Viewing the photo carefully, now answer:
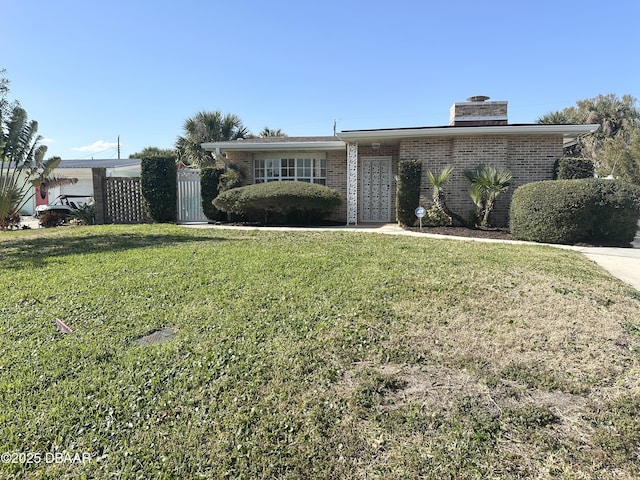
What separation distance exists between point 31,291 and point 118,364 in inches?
106

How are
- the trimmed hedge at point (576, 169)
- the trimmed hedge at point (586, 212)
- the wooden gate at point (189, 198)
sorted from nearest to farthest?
the trimmed hedge at point (586, 212)
the trimmed hedge at point (576, 169)
the wooden gate at point (189, 198)

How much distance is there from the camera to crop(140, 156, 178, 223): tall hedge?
14047 millimetres

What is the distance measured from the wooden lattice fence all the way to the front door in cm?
780

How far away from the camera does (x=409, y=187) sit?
40.9ft

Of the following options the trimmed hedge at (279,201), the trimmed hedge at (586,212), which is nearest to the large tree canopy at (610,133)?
the trimmed hedge at (586,212)

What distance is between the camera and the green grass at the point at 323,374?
2277mm

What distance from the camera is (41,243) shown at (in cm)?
893

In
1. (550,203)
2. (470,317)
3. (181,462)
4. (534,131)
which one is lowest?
(181,462)

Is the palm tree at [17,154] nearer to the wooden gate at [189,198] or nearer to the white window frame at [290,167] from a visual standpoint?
the wooden gate at [189,198]

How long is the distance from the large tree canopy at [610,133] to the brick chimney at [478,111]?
11267 mm

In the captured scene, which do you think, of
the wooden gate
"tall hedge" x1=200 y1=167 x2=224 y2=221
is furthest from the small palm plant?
the wooden gate

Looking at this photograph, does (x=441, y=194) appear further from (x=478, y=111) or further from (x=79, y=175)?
(x=79, y=175)

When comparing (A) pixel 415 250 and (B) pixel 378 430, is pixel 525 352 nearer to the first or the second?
(B) pixel 378 430

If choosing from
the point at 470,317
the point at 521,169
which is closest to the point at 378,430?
the point at 470,317
